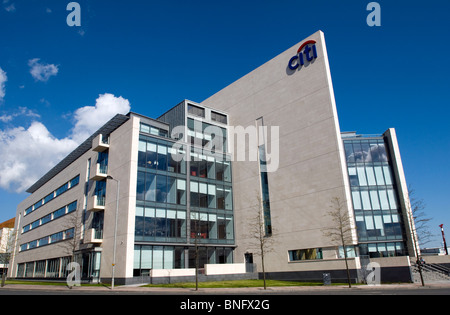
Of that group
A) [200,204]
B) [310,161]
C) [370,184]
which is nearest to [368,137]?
[370,184]

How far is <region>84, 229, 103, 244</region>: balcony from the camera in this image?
39.4m

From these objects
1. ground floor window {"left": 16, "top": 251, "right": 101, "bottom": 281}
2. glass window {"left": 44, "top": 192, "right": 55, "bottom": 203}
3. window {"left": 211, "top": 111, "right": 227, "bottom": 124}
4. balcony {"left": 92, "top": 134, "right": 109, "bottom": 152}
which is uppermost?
window {"left": 211, "top": 111, "right": 227, "bottom": 124}

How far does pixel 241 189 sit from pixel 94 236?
20.8 meters

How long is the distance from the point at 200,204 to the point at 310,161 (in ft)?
51.9

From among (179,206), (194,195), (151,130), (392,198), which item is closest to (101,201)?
(179,206)

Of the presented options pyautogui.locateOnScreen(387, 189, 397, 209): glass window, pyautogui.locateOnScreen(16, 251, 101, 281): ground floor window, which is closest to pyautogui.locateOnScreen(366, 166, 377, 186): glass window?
pyautogui.locateOnScreen(387, 189, 397, 209): glass window

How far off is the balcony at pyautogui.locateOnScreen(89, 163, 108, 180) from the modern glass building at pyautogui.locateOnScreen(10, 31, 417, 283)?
138 millimetres

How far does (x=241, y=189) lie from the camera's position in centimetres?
4775

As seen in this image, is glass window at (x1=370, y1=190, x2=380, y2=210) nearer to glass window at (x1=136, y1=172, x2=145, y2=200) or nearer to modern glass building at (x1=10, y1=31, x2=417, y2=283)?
modern glass building at (x1=10, y1=31, x2=417, y2=283)

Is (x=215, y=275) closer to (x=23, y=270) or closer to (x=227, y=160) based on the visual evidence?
(x=227, y=160)

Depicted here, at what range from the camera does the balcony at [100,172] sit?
42.5m

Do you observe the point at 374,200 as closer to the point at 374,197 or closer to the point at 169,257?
the point at 374,197

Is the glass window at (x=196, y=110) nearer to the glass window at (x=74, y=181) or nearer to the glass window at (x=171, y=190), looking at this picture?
the glass window at (x=171, y=190)

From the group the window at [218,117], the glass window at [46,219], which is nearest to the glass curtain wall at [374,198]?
the window at [218,117]
